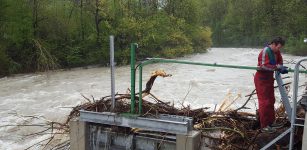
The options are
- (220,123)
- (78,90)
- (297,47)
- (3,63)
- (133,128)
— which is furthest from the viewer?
(297,47)

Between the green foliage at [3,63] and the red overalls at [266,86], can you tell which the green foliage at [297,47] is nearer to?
the green foliage at [3,63]

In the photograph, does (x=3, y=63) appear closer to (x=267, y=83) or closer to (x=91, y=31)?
(x=91, y=31)

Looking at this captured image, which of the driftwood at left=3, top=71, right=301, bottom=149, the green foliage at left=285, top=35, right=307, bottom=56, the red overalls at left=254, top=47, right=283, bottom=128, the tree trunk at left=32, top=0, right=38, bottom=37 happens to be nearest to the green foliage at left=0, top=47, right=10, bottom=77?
the tree trunk at left=32, top=0, right=38, bottom=37

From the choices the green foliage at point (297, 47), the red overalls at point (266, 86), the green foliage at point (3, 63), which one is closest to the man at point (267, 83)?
the red overalls at point (266, 86)

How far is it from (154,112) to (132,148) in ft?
1.92

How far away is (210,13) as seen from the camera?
64312 mm

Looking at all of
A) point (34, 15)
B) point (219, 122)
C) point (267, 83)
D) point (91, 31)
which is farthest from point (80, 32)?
point (267, 83)

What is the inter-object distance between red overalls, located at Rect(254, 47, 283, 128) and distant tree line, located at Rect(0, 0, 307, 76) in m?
19.2

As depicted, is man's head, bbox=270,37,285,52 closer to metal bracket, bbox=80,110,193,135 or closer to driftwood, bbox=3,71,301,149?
driftwood, bbox=3,71,301,149

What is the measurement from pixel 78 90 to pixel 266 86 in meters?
12.9

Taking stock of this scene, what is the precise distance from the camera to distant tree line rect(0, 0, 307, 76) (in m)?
24.0

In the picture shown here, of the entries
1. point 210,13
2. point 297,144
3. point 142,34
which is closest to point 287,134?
point 297,144

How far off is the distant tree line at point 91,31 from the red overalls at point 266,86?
754 inches

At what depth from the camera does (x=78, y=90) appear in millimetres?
17516
